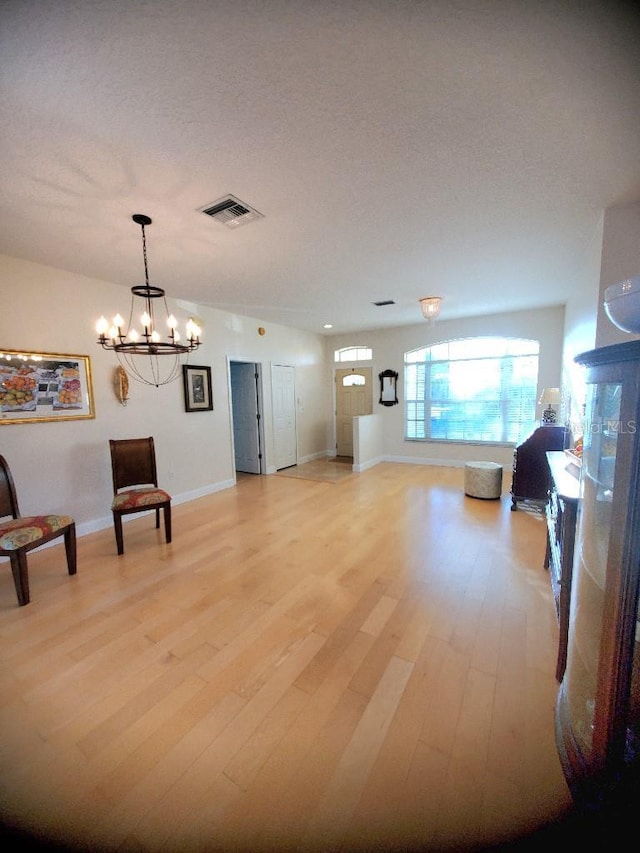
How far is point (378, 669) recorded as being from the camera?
1674mm

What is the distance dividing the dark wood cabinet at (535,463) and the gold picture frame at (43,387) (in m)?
4.84

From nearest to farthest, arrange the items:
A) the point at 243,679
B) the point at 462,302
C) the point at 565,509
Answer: the point at 565,509, the point at 243,679, the point at 462,302

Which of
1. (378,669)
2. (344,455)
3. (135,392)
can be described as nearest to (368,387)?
(344,455)

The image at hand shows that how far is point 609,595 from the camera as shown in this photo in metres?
0.97

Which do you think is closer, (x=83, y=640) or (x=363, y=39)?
(x=363, y=39)

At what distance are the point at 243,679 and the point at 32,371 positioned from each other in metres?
3.23

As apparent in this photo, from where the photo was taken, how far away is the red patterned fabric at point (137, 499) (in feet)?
9.96

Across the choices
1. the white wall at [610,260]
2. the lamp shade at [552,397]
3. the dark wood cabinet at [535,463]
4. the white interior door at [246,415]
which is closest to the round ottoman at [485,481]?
the dark wood cabinet at [535,463]

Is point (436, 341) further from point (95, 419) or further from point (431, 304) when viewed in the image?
point (95, 419)

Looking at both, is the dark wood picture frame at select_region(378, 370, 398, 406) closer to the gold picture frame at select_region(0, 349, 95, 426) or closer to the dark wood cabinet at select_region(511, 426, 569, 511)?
the dark wood cabinet at select_region(511, 426, 569, 511)

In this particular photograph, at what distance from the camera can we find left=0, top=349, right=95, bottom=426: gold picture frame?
2908mm

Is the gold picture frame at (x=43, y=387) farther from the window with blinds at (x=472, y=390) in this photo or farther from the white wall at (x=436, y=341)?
the window with blinds at (x=472, y=390)

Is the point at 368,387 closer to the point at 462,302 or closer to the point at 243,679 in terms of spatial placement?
the point at 462,302

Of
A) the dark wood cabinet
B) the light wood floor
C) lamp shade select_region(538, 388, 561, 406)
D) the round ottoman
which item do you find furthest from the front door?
the light wood floor
